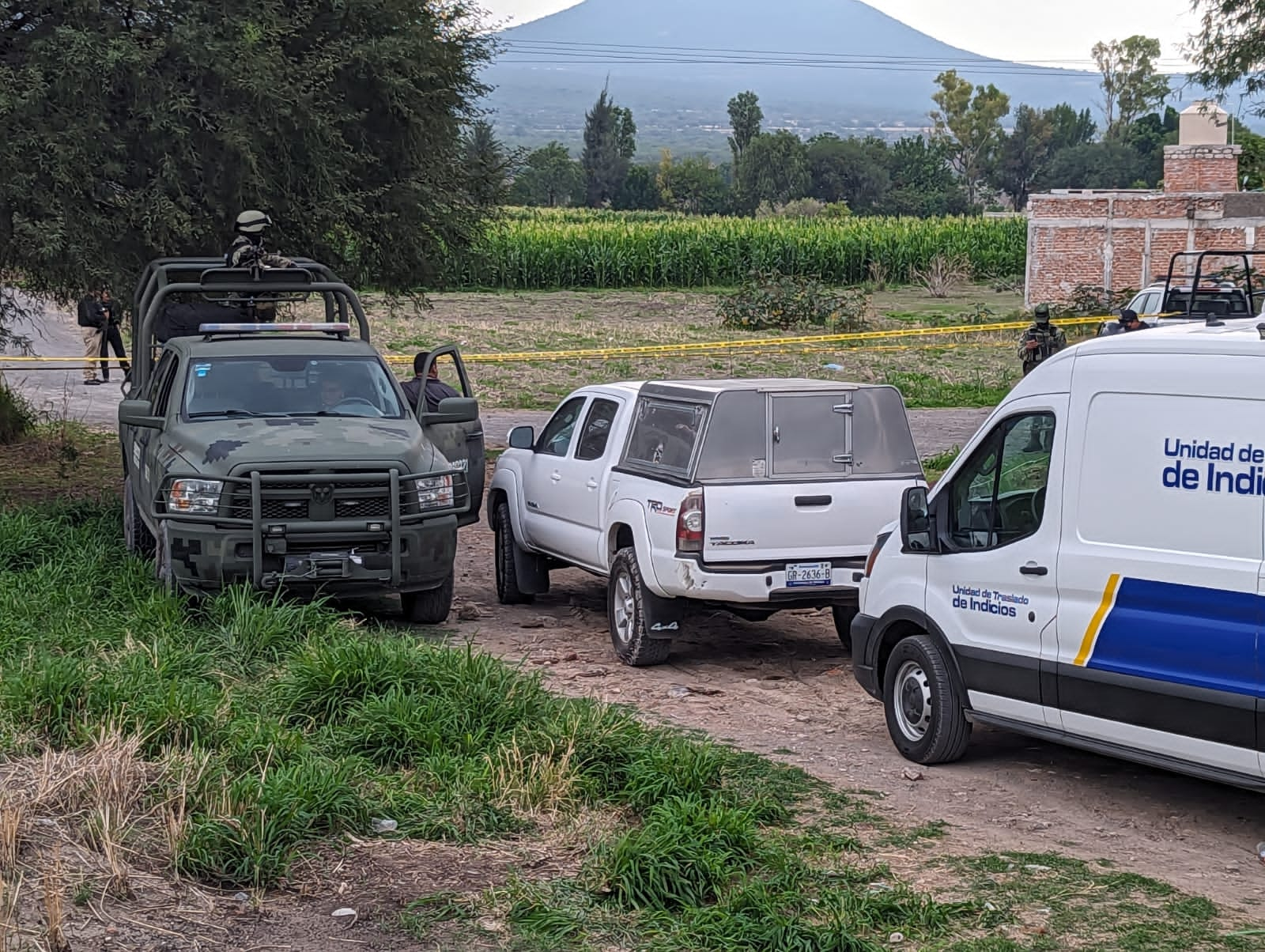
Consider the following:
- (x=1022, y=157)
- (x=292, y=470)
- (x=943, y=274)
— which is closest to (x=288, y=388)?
(x=292, y=470)

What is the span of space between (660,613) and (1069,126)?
17543 centimetres

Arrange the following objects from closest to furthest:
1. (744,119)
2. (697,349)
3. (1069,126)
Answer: (697,349), (744,119), (1069,126)

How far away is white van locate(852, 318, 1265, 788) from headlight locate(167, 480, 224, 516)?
170 inches

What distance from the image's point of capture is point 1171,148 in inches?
1909

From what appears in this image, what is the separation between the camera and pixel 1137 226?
153ft

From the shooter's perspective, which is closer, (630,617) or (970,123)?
(630,617)

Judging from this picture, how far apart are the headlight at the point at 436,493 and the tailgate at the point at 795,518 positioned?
1962mm

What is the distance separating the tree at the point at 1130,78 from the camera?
154250 mm

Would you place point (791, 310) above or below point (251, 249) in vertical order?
below

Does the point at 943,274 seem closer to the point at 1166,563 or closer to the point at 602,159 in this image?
the point at 1166,563

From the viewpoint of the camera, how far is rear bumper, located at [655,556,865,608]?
9.62 m

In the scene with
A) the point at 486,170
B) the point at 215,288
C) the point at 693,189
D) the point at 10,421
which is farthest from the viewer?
the point at 693,189

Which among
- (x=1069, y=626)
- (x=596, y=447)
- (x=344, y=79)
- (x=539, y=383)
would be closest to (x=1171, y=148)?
(x=539, y=383)

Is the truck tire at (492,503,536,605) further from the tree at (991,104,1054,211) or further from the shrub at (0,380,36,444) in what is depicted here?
the tree at (991,104,1054,211)
